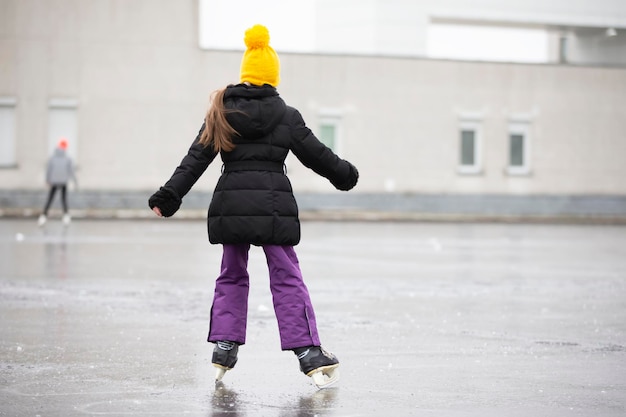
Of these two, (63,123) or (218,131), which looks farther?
(63,123)

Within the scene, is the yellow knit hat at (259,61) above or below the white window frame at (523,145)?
above

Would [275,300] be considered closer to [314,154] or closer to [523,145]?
[314,154]

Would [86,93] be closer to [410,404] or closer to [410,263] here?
[410,263]

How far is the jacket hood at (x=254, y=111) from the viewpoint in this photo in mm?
6984

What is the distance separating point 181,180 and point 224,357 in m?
1.02

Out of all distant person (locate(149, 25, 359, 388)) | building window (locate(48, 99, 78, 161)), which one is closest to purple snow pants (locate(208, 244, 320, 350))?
distant person (locate(149, 25, 359, 388))

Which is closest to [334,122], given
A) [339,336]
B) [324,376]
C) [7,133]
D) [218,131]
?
[7,133]

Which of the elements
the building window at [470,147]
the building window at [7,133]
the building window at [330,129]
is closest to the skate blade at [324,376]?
the building window at [7,133]

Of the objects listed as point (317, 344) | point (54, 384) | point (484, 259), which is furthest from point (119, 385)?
point (484, 259)

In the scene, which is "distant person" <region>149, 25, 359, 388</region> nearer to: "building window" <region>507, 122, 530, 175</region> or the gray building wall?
the gray building wall

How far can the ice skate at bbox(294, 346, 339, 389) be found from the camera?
22.5 ft

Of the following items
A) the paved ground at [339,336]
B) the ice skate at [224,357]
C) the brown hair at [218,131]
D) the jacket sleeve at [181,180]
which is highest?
the brown hair at [218,131]

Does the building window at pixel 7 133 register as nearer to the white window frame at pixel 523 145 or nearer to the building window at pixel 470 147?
the building window at pixel 470 147

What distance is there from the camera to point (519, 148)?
38969 millimetres
